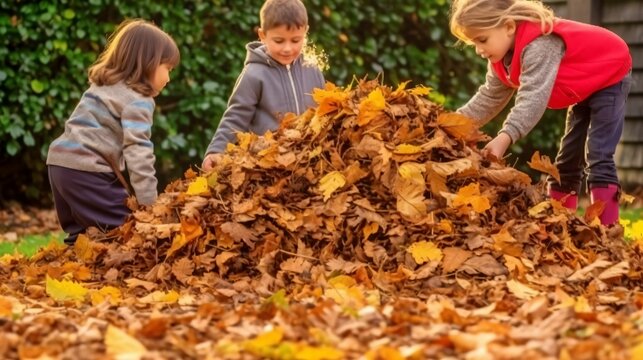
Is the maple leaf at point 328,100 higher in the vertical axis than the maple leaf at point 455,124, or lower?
higher

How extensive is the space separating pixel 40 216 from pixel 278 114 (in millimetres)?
3330

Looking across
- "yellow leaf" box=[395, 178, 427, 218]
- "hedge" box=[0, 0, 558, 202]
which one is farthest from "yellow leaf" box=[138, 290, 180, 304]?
"hedge" box=[0, 0, 558, 202]

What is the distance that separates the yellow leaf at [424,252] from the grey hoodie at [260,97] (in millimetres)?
1485

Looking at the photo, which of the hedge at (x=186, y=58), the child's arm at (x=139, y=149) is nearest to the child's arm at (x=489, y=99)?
the child's arm at (x=139, y=149)

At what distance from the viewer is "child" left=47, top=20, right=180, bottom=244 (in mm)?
5008

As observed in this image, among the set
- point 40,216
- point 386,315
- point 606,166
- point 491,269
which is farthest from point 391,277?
point 40,216

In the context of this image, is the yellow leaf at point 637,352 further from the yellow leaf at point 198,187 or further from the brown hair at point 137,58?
the brown hair at point 137,58

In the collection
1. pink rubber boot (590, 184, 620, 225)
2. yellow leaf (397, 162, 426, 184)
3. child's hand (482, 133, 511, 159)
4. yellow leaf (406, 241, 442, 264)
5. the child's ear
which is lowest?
pink rubber boot (590, 184, 620, 225)

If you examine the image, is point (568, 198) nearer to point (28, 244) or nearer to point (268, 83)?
point (268, 83)

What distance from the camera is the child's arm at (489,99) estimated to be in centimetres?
527

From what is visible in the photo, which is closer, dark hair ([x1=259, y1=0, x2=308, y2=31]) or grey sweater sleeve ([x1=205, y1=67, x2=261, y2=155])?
dark hair ([x1=259, y1=0, x2=308, y2=31])

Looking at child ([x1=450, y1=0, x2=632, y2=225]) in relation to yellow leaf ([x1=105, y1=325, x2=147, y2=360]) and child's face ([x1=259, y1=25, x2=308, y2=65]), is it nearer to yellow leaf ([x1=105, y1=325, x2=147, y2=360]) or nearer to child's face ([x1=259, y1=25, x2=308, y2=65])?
child's face ([x1=259, y1=25, x2=308, y2=65])

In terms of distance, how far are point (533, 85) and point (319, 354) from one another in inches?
98.7

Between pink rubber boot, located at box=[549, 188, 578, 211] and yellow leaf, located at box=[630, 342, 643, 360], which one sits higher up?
yellow leaf, located at box=[630, 342, 643, 360]
